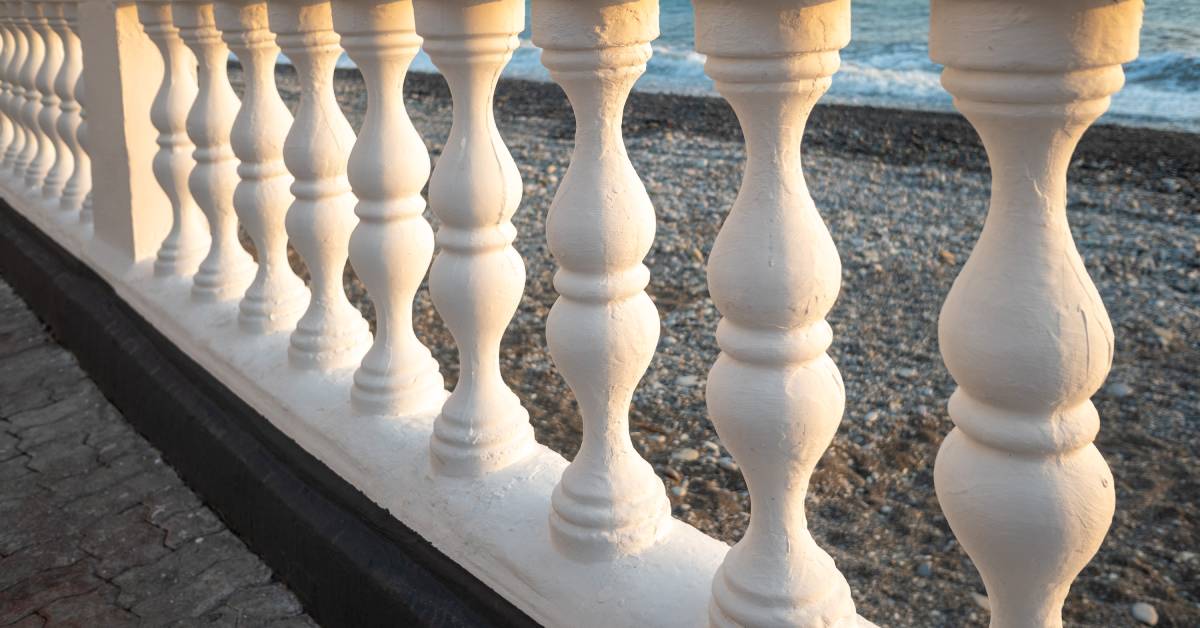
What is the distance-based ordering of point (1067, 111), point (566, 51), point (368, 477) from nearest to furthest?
point (1067, 111), point (566, 51), point (368, 477)

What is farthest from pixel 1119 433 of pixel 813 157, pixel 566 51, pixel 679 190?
pixel 813 157

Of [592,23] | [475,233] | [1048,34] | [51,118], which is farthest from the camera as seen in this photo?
[51,118]

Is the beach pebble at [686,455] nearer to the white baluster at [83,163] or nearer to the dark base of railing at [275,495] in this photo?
the dark base of railing at [275,495]

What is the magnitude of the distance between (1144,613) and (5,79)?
15.5ft

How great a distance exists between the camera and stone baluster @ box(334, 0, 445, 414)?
1.95 metres

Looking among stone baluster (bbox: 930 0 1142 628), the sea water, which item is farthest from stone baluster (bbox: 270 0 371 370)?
the sea water

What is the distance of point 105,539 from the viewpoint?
2553mm

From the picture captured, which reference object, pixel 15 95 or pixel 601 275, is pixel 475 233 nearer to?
pixel 601 275

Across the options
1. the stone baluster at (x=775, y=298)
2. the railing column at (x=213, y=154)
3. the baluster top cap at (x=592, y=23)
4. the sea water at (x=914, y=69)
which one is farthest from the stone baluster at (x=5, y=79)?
the sea water at (x=914, y=69)

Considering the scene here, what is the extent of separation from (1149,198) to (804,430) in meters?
7.10

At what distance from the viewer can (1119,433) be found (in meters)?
3.58

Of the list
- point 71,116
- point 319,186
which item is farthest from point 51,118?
point 319,186

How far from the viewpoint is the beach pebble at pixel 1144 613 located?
2469 mm

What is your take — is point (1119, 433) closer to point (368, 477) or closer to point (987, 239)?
point (368, 477)
